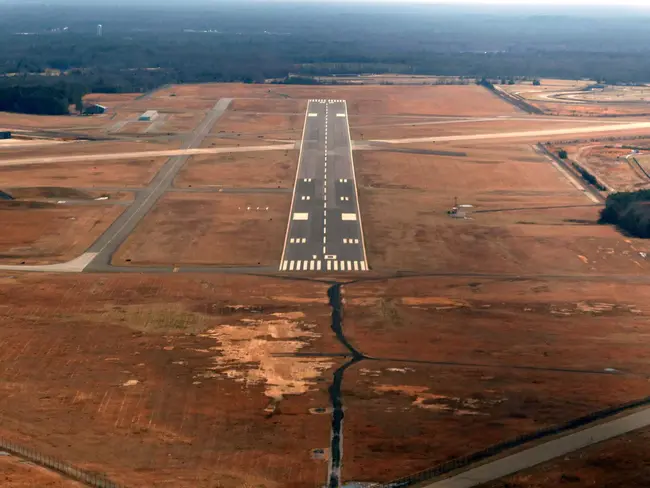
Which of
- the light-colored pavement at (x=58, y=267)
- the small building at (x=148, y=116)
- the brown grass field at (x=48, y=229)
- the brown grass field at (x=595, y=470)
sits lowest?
the small building at (x=148, y=116)

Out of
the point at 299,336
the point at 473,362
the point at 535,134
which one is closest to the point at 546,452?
the point at 473,362

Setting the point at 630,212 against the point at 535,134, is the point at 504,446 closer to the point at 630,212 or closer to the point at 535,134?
the point at 630,212

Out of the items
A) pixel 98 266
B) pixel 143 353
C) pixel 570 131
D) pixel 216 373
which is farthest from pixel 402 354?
pixel 570 131

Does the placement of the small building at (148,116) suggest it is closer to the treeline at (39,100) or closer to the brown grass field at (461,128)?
the treeline at (39,100)

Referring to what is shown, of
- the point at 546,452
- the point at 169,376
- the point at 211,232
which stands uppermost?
the point at 546,452

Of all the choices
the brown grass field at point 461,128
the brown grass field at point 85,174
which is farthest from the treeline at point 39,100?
the brown grass field at point 461,128

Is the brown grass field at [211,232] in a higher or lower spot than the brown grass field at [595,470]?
lower

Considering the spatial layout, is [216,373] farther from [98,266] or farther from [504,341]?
→ [98,266]
